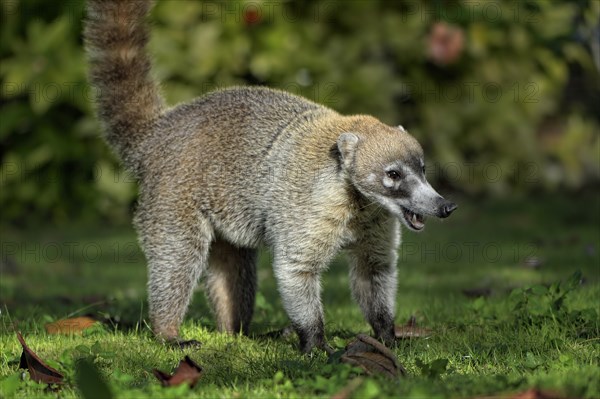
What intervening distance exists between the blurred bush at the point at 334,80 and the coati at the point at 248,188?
389cm

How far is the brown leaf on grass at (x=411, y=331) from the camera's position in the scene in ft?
16.3

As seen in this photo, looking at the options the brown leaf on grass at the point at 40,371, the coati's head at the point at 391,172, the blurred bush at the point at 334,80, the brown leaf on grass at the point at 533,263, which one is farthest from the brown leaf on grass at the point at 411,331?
the blurred bush at the point at 334,80

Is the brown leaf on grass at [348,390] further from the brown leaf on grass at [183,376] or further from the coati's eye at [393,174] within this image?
the coati's eye at [393,174]

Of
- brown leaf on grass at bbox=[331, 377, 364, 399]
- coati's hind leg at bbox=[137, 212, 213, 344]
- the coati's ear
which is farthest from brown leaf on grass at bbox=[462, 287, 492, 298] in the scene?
brown leaf on grass at bbox=[331, 377, 364, 399]

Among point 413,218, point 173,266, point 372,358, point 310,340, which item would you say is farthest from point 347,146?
point 372,358

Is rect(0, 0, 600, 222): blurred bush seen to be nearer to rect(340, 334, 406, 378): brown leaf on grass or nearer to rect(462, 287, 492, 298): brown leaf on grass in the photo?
rect(462, 287, 492, 298): brown leaf on grass

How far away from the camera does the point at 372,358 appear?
3.89 metres

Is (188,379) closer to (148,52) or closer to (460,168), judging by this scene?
(148,52)


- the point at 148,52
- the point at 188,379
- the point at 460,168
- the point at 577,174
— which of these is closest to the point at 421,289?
the point at 148,52

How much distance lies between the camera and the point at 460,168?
11.3 meters

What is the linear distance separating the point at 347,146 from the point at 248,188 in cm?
67

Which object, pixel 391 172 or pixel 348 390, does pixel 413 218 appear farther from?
pixel 348 390

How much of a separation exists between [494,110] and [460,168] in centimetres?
81

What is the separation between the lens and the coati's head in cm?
474
